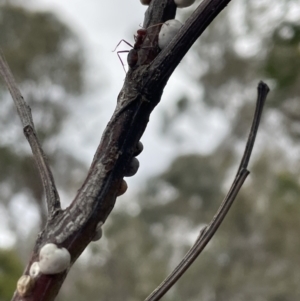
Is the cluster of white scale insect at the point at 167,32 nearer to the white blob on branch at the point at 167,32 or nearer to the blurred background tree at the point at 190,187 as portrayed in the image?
the white blob on branch at the point at 167,32

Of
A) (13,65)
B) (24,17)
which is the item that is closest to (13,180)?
(13,65)

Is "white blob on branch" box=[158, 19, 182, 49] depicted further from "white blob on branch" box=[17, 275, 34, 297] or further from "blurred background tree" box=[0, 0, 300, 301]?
"blurred background tree" box=[0, 0, 300, 301]

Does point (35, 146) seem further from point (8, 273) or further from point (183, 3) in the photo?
point (8, 273)

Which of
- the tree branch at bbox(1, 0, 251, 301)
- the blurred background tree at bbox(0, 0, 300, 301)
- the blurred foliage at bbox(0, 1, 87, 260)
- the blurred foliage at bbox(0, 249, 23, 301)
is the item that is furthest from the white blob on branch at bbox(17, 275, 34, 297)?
the blurred foliage at bbox(0, 1, 87, 260)

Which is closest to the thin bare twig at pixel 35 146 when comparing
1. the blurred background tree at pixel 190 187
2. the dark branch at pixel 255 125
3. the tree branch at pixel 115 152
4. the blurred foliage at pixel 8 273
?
the tree branch at pixel 115 152

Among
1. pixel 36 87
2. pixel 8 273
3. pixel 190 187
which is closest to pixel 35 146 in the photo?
pixel 8 273
